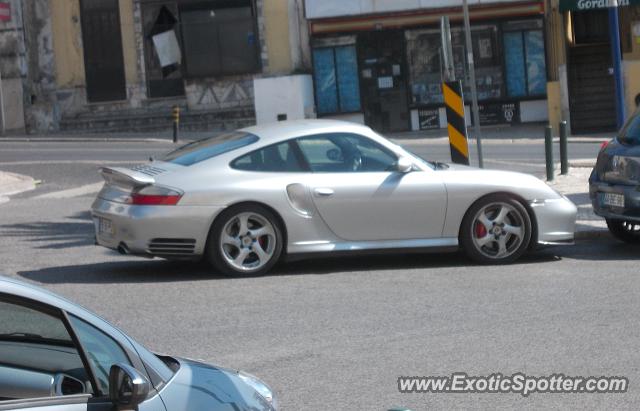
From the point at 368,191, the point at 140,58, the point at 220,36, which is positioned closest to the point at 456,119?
the point at 368,191

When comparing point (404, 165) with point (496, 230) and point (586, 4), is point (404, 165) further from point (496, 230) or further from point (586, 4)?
point (586, 4)

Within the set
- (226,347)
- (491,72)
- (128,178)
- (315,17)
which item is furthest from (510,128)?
(226,347)

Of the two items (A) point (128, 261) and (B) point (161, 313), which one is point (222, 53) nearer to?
(A) point (128, 261)

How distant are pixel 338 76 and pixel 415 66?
239 centimetres

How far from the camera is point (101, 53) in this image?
38500mm

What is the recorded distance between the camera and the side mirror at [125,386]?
11.6ft

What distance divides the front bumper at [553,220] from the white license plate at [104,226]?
3908 mm

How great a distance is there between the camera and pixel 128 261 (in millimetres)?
11945

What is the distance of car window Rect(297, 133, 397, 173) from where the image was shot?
425 inches

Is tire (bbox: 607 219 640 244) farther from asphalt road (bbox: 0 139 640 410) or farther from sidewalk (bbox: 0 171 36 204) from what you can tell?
sidewalk (bbox: 0 171 36 204)

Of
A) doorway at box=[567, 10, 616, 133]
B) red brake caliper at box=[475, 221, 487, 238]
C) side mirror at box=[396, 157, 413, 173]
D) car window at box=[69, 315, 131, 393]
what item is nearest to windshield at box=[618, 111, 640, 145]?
red brake caliper at box=[475, 221, 487, 238]

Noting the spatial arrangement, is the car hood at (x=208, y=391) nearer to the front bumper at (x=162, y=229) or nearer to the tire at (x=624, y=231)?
A: the front bumper at (x=162, y=229)

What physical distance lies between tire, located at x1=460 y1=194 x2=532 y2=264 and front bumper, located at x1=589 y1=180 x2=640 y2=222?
1.21 meters

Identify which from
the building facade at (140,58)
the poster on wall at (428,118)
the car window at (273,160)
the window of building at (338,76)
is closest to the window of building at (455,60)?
the poster on wall at (428,118)
